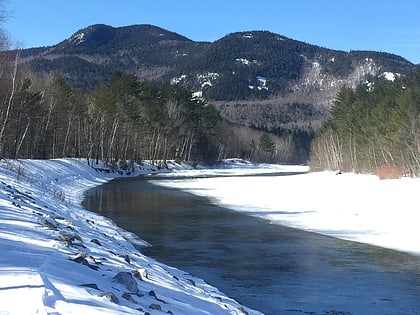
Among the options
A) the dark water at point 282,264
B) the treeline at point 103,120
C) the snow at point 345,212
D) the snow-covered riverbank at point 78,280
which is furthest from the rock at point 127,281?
the treeline at point 103,120

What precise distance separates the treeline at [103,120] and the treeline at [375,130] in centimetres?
2633

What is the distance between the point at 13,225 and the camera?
13.0 metres

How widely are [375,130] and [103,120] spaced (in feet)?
114

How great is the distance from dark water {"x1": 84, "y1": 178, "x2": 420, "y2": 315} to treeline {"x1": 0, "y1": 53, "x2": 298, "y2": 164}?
2138 cm

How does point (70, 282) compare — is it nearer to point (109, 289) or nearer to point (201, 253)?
point (109, 289)

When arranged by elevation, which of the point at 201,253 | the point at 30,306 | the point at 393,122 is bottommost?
the point at 201,253

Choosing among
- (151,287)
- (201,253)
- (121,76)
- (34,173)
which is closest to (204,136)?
(121,76)

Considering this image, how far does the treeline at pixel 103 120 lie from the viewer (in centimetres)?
4934

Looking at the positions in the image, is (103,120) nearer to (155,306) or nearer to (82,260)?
(82,260)

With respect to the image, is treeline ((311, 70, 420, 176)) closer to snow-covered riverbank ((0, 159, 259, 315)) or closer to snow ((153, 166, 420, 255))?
snow ((153, 166, 420, 255))

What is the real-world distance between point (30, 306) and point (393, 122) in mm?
60203

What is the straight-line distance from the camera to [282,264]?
52.5ft

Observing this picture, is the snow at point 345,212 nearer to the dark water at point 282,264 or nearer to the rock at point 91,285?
the dark water at point 282,264

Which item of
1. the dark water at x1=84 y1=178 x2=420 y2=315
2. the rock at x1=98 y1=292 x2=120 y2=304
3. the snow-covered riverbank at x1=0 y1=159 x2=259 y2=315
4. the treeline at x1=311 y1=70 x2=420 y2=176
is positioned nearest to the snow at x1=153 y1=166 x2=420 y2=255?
the dark water at x1=84 y1=178 x2=420 y2=315
